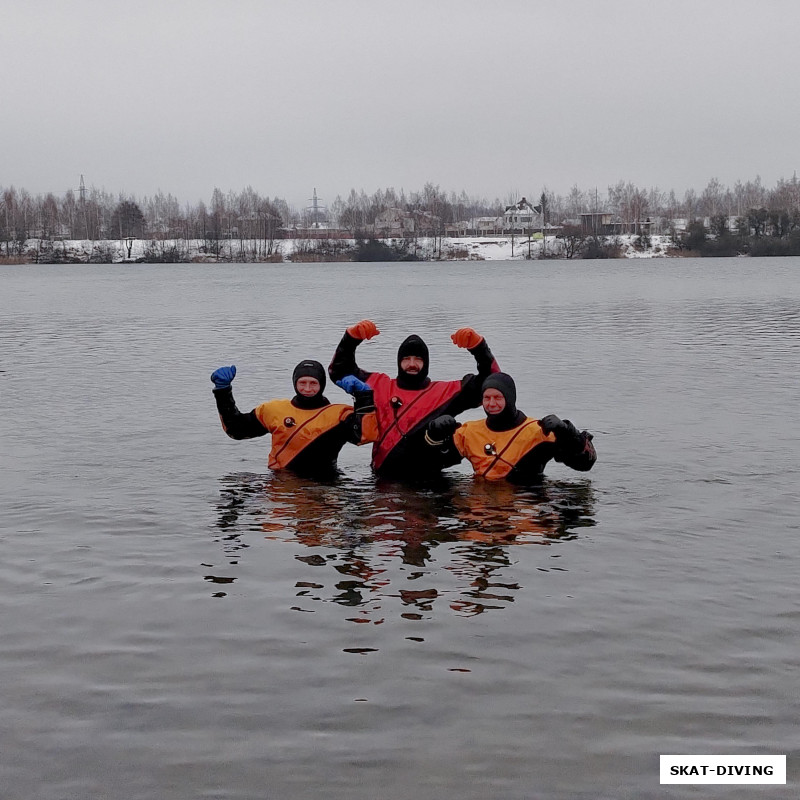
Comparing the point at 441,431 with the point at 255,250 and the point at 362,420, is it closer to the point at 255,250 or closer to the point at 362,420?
the point at 362,420

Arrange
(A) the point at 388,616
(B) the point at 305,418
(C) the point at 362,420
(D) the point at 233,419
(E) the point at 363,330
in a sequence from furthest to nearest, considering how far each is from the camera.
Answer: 1. (B) the point at 305,418
2. (D) the point at 233,419
3. (E) the point at 363,330
4. (C) the point at 362,420
5. (A) the point at 388,616

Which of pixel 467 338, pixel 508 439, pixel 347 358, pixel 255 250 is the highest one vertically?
pixel 255 250

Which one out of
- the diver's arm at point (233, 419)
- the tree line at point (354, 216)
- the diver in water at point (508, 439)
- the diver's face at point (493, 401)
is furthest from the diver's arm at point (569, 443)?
the tree line at point (354, 216)

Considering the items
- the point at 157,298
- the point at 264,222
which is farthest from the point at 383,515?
the point at 264,222

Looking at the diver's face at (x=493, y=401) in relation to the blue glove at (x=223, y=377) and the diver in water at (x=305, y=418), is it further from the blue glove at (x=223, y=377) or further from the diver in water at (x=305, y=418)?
the blue glove at (x=223, y=377)

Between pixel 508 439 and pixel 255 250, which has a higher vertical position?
pixel 255 250

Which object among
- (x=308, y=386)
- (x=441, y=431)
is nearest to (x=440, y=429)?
(x=441, y=431)

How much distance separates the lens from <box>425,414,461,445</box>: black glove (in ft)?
29.9

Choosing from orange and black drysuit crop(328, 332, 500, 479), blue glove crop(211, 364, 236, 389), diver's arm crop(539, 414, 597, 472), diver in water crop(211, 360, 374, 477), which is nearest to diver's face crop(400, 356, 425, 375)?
orange and black drysuit crop(328, 332, 500, 479)

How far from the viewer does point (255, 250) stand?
127 metres

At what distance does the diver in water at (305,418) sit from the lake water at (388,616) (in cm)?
40

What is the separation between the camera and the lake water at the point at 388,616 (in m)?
4.80

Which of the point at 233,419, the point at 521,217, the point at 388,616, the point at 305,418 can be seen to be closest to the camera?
the point at 388,616

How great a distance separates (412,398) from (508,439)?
1.00m
